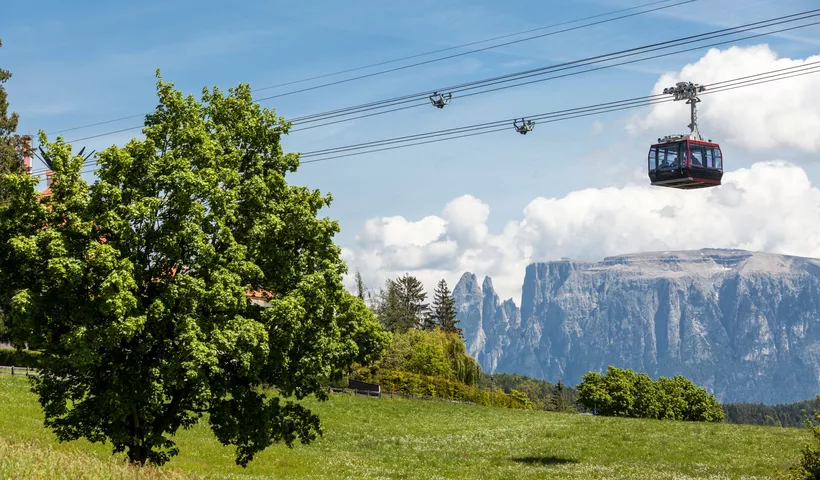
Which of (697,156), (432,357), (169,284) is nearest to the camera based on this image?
(169,284)

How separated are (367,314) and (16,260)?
14370 millimetres

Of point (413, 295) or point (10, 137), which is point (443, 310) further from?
point (10, 137)

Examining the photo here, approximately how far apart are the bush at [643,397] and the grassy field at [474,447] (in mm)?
18062

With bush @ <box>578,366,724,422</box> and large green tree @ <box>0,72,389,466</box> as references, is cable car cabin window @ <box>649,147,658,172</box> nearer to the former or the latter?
large green tree @ <box>0,72,389,466</box>

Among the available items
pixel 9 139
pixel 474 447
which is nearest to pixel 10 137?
pixel 9 139

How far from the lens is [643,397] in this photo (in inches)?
3841

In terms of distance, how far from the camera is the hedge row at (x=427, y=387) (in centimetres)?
9638

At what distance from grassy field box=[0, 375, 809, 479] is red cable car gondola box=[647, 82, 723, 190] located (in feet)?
54.9

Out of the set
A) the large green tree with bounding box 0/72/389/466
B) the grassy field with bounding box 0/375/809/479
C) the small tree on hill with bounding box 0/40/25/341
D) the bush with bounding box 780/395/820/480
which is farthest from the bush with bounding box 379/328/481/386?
the bush with bounding box 780/395/820/480

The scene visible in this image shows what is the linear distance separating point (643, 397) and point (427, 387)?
989 inches

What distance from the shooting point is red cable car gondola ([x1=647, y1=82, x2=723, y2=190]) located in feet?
168

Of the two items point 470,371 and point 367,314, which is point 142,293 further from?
point 470,371

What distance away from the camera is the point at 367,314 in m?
36.3

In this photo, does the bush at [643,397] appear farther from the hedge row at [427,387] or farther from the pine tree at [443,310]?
the pine tree at [443,310]
